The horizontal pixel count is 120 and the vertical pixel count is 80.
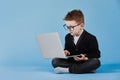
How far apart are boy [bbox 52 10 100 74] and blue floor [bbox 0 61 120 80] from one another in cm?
6

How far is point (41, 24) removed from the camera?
3.06m

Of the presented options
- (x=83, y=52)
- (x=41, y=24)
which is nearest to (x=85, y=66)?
(x=83, y=52)

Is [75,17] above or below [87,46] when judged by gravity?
above

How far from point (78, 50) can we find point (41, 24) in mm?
720

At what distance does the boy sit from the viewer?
233 cm

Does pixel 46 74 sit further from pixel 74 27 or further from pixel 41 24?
pixel 41 24

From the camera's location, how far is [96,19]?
2.96 meters

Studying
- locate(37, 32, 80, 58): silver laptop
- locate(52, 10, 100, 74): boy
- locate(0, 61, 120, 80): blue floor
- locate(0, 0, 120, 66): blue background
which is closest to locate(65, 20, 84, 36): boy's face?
locate(52, 10, 100, 74): boy

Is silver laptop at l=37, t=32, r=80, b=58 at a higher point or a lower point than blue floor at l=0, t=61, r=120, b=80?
higher

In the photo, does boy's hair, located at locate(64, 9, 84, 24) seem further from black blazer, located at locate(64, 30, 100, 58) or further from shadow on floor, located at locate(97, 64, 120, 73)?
shadow on floor, located at locate(97, 64, 120, 73)

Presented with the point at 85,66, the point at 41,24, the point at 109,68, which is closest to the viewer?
the point at 85,66
